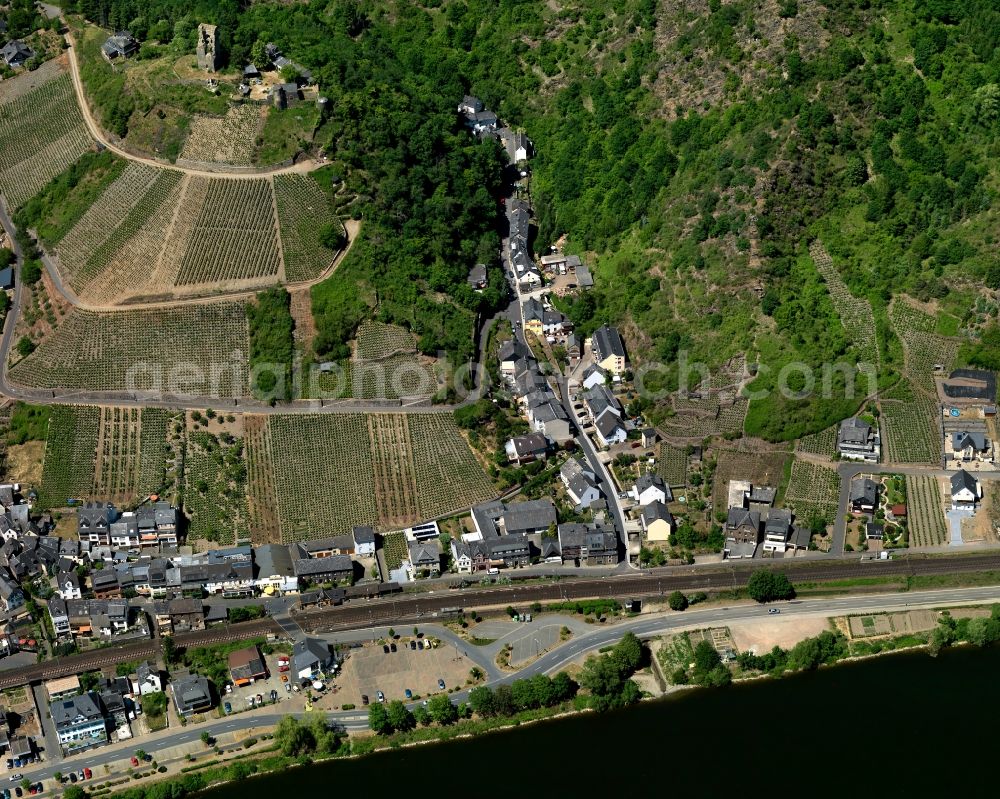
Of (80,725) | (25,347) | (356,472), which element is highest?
(25,347)

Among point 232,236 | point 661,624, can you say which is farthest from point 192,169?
point 661,624

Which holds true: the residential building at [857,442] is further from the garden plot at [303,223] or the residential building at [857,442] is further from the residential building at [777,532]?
the garden plot at [303,223]

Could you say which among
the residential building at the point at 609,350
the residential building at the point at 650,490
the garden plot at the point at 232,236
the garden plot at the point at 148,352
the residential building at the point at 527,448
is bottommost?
the residential building at the point at 650,490

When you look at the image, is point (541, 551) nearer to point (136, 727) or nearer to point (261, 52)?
point (136, 727)

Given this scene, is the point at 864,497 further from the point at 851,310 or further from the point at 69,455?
the point at 69,455

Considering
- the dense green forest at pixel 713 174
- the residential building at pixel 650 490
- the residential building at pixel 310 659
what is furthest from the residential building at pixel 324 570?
the residential building at pixel 650 490

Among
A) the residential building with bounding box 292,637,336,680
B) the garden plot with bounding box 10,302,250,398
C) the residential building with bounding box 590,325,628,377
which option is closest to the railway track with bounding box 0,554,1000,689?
the residential building with bounding box 292,637,336,680

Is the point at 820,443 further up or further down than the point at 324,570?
further up
